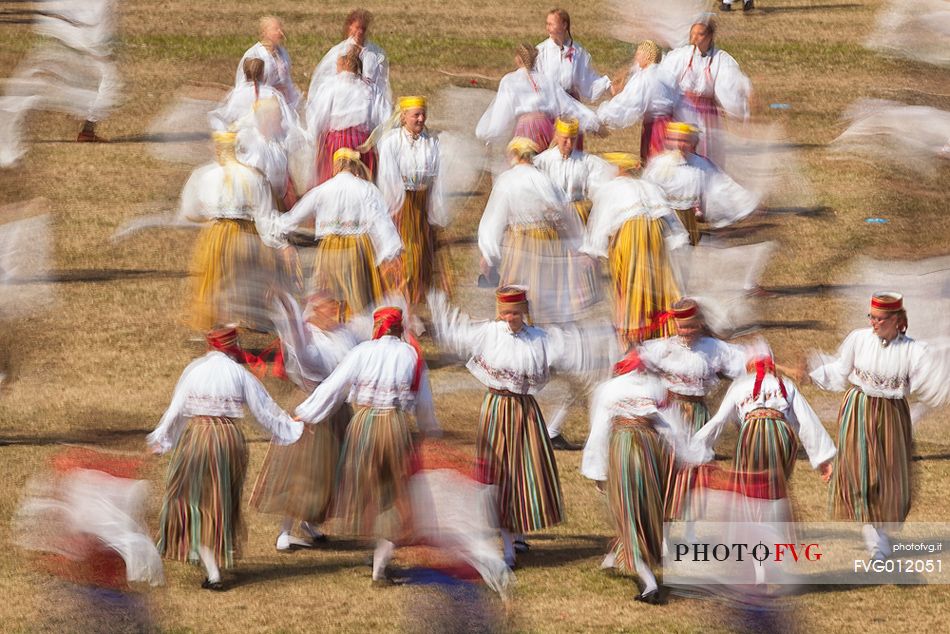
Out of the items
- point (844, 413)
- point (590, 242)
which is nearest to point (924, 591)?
point (844, 413)

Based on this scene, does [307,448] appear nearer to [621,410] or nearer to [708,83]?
[621,410]

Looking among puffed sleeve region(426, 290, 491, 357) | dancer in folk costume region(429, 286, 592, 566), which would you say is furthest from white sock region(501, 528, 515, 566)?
puffed sleeve region(426, 290, 491, 357)

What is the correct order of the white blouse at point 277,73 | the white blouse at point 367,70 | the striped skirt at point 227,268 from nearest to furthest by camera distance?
the striped skirt at point 227,268 < the white blouse at point 367,70 < the white blouse at point 277,73

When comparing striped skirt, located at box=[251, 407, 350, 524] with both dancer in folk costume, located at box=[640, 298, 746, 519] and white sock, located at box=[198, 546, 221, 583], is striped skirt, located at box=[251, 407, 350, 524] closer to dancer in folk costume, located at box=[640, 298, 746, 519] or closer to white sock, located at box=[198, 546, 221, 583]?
white sock, located at box=[198, 546, 221, 583]

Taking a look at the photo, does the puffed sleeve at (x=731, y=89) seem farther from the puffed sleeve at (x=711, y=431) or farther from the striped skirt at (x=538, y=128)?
the puffed sleeve at (x=711, y=431)

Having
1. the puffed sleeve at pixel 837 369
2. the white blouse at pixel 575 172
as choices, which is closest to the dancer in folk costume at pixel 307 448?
the puffed sleeve at pixel 837 369

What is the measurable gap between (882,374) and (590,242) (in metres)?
2.98

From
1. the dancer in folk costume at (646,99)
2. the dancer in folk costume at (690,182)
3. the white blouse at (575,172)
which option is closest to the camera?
the white blouse at (575,172)

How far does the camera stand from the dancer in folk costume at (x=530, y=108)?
15195mm

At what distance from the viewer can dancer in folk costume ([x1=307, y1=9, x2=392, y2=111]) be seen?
1514 centimetres

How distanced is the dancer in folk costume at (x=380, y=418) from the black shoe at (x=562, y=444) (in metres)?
2.30

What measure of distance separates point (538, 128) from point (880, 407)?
5234 millimetres

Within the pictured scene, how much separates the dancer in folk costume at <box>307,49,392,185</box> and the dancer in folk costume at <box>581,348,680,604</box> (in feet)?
16.8

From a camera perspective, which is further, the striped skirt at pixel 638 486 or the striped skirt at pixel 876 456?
the striped skirt at pixel 876 456
